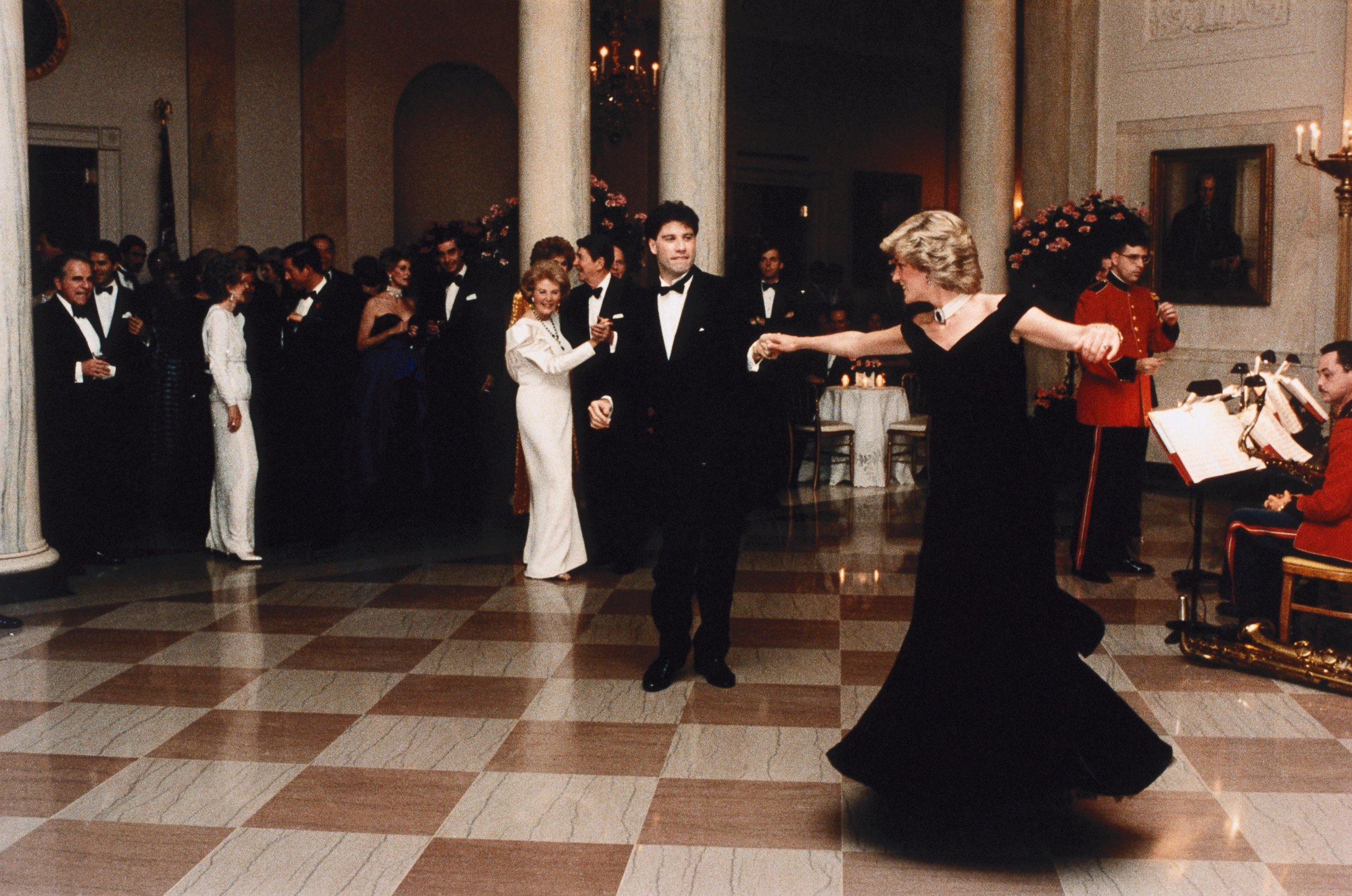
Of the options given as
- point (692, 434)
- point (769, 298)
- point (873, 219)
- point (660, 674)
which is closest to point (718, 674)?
point (660, 674)

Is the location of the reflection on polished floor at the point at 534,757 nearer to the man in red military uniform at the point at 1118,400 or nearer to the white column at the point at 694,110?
A: the man in red military uniform at the point at 1118,400

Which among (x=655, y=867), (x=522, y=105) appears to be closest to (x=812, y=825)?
(x=655, y=867)

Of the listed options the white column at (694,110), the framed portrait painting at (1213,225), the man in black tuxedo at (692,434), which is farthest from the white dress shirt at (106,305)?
the framed portrait painting at (1213,225)

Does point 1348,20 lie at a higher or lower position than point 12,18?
higher

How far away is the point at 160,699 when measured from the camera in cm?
469

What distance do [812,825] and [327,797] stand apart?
4.27 ft

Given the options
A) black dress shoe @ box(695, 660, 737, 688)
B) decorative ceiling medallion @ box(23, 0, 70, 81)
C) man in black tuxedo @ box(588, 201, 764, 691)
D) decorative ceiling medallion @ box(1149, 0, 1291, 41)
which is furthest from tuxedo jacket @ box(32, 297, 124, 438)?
decorative ceiling medallion @ box(1149, 0, 1291, 41)

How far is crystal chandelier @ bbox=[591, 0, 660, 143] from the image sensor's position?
11.2 meters

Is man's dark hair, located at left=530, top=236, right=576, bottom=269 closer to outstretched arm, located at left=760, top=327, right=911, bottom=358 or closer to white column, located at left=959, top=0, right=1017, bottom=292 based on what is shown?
outstretched arm, located at left=760, top=327, right=911, bottom=358

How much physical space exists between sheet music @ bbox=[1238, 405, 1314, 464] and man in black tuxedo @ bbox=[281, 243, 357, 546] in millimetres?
4799

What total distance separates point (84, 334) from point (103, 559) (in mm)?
1165

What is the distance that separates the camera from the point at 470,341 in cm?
820

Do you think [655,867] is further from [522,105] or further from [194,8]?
[194,8]

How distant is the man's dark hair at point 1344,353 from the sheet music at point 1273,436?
0.29 metres
